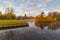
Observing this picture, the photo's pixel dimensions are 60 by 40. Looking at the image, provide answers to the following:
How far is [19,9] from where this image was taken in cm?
662

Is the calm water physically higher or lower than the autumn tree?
lower

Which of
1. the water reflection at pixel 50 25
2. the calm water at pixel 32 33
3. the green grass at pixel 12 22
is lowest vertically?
the calm water at pixel 32 33

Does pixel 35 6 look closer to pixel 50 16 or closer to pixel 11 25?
pixel 50 16

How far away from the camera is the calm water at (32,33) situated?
533 cm

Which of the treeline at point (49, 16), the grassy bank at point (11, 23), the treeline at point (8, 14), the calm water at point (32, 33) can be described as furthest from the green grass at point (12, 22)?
the treeline at point (49, 16)

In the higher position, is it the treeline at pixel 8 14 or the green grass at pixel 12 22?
the treeline at pixel 8 14

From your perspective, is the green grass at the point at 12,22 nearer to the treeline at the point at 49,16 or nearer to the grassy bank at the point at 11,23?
the grassy bank at the point at 11,23

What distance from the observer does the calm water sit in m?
5.33

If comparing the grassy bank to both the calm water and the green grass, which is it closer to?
the green grass

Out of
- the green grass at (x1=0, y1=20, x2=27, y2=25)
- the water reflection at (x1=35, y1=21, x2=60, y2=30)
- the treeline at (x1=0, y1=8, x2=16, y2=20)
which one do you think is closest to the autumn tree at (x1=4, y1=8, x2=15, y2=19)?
the treeline at (x1=0, y1=8, x2=16, y2=20)

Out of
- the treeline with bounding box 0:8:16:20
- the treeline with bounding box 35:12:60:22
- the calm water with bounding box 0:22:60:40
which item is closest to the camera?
the calm water with bounding box 0:22:60:40

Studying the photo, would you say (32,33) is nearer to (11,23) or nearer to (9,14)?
(11,23)

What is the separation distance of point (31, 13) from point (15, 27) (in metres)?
1.33

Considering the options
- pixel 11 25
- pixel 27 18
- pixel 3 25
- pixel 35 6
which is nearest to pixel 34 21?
pixel 27 18
